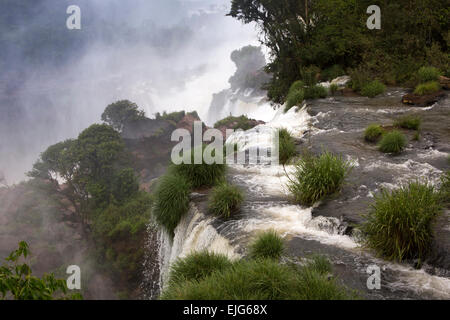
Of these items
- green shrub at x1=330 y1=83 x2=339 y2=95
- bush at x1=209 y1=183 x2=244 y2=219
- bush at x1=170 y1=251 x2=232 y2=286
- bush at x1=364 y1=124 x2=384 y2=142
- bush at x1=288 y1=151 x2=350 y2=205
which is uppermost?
green shrub at x1=330 y1=83 x2=339 y2=95

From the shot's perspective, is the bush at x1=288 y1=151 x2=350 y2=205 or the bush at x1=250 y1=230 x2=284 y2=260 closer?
the bush at x1=250 y1=230 x2=284 y2=260

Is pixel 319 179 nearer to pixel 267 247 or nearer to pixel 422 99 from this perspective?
pixel 267 247

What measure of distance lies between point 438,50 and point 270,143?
9.99 meters

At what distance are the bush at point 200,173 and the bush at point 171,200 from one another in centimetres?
25

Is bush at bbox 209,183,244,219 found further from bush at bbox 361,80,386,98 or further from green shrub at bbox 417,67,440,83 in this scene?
green shrub at bbox 417,67,440,83

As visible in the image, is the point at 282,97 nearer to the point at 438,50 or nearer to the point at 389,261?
the point at 438,50

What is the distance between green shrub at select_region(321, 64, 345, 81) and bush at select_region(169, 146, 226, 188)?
37.1 feet

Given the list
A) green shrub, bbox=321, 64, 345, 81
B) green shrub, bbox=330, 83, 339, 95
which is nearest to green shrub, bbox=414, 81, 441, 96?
green shrub, bbox=330, 83, 339, 95

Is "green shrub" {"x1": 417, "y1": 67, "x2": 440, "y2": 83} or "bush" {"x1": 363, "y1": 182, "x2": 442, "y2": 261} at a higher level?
"green shrub" {"x1": 417, "y1": 67, "x2": 440, "y2": 83}

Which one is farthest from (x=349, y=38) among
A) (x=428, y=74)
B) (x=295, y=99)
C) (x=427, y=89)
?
(x=427, y=89)

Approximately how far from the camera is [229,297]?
3.17 m

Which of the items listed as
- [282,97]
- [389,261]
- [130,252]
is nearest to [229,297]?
[389,261]

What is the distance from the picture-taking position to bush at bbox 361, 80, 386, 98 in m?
13.1

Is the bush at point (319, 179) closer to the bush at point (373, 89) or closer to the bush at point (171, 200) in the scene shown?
the bush at point (171, 200)
